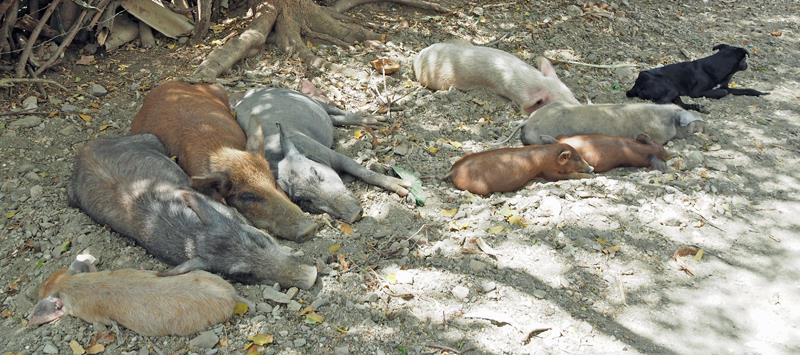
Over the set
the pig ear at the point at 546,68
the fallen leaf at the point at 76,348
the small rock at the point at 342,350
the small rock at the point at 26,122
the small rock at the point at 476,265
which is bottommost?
the fallen leaf at the point at 76,348

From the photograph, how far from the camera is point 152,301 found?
14.1 ft

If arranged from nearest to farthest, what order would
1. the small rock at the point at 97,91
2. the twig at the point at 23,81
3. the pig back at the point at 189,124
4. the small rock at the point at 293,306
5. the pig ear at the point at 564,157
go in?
the small rock at the point at 293,306 < the pig back at the point at 189,124 < the pig ear at the point at 564,157 < the twig at the point at 23,81 < the small rock at the point at 97,91

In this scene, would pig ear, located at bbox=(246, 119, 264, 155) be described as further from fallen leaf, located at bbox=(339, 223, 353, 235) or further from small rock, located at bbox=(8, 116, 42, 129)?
small rock, located at bbox=(8, 116, 42, 129)

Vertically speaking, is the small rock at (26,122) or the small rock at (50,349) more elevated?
Result: the small rock at (26,122)

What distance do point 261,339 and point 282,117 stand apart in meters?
2.79

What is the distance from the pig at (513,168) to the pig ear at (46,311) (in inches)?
120

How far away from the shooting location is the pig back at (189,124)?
5781 mm

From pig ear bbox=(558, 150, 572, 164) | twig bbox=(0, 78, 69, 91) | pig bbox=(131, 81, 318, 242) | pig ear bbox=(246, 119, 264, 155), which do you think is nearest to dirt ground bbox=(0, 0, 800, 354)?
twig bbox=(0, 78, 69, 91)

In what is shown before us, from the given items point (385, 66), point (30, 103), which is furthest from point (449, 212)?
point (30, 103)

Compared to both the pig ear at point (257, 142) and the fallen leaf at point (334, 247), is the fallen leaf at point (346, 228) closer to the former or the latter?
the fallen leaf at point (334, 247)

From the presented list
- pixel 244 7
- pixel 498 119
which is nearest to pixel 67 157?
pixel 244 7

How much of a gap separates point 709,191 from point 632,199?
2.26 ft

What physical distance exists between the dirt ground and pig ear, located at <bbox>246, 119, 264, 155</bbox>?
85 cm

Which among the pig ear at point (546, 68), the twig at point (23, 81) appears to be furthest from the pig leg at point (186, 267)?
the pig ear at point (546, 68)
